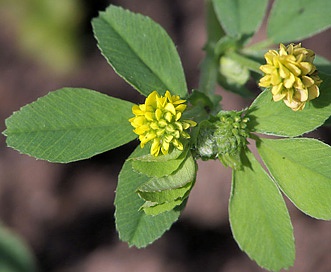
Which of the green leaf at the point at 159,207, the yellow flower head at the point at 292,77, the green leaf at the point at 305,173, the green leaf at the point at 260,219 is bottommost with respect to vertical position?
the green leaf at the point at 260,219

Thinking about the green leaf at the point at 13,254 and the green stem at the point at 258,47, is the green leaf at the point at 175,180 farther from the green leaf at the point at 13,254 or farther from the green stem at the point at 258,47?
the green leaf at the point at 13,254

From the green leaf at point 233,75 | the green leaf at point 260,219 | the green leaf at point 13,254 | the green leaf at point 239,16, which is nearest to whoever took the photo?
the green leaf at point 260,219

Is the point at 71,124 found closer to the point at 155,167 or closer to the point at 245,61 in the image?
the point at 155,167

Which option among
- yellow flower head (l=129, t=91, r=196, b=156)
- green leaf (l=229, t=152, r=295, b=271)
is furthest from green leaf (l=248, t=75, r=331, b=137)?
yellow flower head (l=129, t=91, r=196, b=156)

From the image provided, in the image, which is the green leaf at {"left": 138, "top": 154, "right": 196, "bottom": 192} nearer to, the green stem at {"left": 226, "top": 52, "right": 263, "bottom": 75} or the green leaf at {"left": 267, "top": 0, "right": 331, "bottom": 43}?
the green stem at {"left": 226, "top": 52, "right": 263, "bottom": 75}

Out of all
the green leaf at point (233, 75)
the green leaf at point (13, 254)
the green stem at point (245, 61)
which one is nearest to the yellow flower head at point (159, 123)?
the green stem at point (245, 61)

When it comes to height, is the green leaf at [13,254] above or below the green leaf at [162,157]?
below
